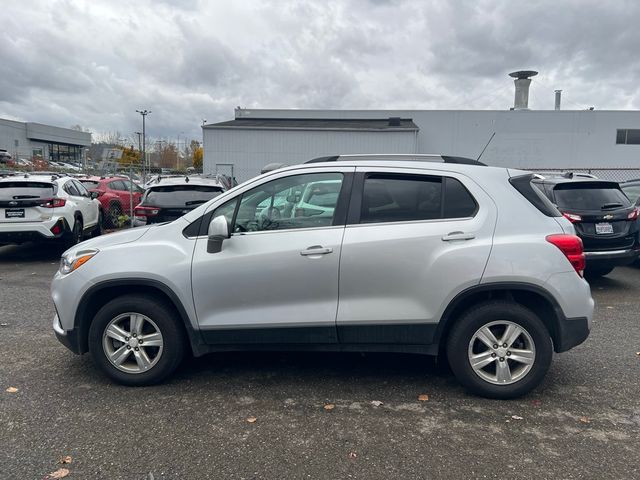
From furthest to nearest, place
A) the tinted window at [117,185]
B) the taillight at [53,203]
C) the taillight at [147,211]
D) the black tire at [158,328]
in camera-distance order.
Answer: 1. the tinted window at [117,185]
2. the taillight at [53,203]
3. the taillight at [147,211]
4. the black tire at [158,328]

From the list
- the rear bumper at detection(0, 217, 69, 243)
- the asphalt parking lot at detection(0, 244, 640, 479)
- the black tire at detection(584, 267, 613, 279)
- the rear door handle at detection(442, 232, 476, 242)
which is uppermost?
the rear door handle at detection(442, 232, 476, 242)

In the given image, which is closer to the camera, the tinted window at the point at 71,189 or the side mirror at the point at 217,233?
the side mirror at the point at 217,233

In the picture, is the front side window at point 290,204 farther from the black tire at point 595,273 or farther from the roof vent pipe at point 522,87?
the roof vent pipe at point 522,87

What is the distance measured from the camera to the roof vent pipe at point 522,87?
104 ft

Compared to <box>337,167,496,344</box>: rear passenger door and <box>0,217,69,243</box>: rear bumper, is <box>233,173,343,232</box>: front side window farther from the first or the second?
<box>0,217,69,243</box>: rear bumper

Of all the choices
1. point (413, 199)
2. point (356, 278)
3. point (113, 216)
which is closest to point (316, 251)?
point (356, 278)

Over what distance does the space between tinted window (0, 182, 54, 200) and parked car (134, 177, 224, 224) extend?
2.22m

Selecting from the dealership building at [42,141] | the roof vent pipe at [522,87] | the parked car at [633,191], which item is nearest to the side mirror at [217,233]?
the parked car at [633,191]

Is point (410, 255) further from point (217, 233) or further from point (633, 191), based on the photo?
point (633, 191)

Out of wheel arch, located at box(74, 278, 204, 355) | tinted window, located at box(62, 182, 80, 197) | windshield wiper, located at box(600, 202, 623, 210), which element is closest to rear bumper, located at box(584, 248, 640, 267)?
windshield wiper, located at box(600, 202, 623, 210)

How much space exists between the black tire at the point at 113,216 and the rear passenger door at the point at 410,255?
12.0m

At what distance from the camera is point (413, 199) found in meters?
3.79

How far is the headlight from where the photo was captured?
12.8 ft

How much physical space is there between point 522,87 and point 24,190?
101 ft
